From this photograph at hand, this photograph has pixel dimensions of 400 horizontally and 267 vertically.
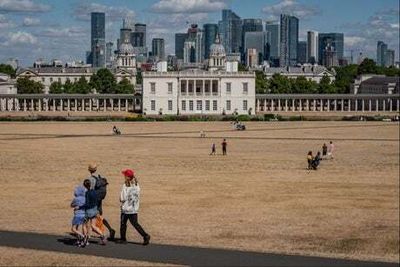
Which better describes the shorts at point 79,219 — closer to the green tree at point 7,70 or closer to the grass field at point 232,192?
the grass field at point 232,192

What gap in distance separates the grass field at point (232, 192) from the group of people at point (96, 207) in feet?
3.50

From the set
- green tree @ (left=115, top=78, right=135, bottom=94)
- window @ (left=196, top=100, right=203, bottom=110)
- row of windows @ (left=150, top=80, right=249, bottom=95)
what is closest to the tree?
green tree @ (left=115, top=78, right=135, bottom=94)

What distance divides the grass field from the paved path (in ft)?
1.65

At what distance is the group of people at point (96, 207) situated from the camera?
14.9 meters

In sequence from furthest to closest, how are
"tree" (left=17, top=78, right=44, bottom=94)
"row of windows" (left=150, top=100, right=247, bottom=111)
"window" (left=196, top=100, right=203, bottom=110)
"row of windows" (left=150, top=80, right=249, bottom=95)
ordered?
"tree" (left=17, top=78, right=44, bottom=94) < "row of windows" (left=150, top=80, right=249, bottom=95) < "window" (left=196, top=100, right=203, bottom=110) < "row of windows" (left=150, top=100, right=247, bottom=111)

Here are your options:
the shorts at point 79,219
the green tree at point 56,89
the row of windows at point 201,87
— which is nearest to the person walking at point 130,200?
the shorts at point 79,219

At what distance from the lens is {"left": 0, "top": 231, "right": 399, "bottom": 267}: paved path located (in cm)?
1310

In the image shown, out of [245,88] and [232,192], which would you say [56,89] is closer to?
[245,88]

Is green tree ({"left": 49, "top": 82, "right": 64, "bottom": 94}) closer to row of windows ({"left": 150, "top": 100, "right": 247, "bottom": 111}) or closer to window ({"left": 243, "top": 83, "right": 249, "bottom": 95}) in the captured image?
row of windows ({"left": 150, "top": 100, "right": 247, "bottom": 111})

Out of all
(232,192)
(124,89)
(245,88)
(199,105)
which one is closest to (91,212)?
(232,192)

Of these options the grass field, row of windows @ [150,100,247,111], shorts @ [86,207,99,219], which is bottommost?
the grass field

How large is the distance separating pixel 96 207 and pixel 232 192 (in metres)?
10.1

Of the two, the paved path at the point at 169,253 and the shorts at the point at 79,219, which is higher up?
the shorts at the point at 79,219

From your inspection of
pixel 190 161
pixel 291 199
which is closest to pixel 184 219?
pixel 291 199
